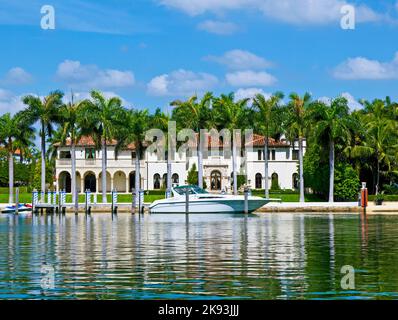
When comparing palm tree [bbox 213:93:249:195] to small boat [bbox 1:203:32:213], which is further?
palm tree [bbox 213:93:249:195]

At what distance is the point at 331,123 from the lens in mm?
81312

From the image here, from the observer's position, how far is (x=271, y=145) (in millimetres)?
112312

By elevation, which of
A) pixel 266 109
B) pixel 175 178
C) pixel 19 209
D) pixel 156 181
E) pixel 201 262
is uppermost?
pixel 266 109

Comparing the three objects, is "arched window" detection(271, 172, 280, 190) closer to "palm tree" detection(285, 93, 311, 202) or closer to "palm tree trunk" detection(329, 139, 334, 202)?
"palm tree" detection(285, 93, 311, 202)

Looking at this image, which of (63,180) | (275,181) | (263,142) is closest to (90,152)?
(63,180)

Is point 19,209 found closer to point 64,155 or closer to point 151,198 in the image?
point 151,198

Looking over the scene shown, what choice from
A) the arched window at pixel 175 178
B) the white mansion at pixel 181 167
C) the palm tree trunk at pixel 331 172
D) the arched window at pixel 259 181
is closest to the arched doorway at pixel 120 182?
the white mansion at pixel 181 167

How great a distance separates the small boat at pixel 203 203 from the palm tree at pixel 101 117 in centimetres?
1684

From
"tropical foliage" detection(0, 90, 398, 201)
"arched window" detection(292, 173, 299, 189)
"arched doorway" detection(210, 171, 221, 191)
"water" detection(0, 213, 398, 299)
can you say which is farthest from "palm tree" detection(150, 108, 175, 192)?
"water" detection(0, 213, 398, 299)

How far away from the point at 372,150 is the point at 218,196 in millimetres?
25862

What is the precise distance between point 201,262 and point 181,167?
273 feet

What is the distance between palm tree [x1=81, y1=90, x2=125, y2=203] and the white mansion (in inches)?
911

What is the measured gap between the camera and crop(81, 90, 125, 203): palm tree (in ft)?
280
